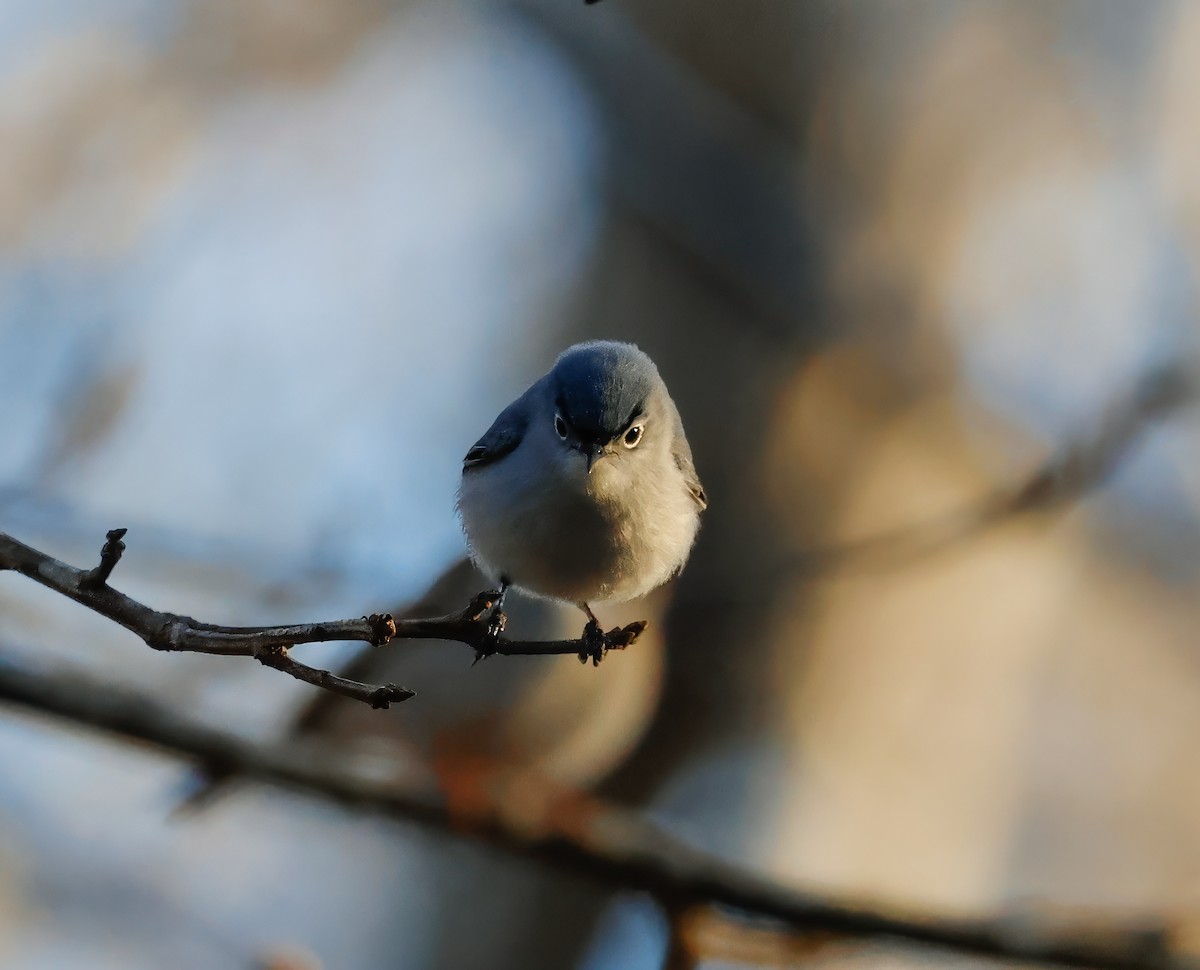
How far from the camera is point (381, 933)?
5020 mm

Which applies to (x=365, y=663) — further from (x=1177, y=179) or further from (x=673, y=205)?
(x=1177, y=179)

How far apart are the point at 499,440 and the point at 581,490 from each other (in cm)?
28

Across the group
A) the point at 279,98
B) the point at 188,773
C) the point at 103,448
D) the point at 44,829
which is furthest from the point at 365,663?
the point at 279,98

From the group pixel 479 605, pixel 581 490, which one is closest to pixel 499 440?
pixel 581 490

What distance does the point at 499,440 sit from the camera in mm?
2258

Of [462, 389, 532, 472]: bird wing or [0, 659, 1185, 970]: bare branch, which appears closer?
[462, 389, 532, 472]: bird wing

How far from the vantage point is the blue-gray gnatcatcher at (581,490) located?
206cm

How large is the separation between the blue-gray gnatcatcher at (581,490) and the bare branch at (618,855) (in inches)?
32.3

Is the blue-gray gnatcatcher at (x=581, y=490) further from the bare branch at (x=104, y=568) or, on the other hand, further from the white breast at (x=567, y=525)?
the bare branch at (x=104, y=568)

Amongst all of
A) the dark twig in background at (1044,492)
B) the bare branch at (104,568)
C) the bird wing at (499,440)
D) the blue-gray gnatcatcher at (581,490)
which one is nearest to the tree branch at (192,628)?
the bare branch at (104,568)

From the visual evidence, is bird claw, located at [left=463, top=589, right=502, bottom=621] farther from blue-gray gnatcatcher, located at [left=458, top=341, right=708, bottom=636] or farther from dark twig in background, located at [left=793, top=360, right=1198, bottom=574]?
dark twig in background, located at [left=793, top=360, right=1198, bottom=574]

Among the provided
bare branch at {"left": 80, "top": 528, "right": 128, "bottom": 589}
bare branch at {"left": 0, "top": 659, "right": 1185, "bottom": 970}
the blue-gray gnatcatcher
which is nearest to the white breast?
the blue-gray gnatcatcher

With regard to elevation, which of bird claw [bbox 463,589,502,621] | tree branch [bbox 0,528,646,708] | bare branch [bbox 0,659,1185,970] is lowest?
tree branch [bbox 0,528,646,708]

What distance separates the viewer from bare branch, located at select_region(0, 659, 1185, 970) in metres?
2.40
